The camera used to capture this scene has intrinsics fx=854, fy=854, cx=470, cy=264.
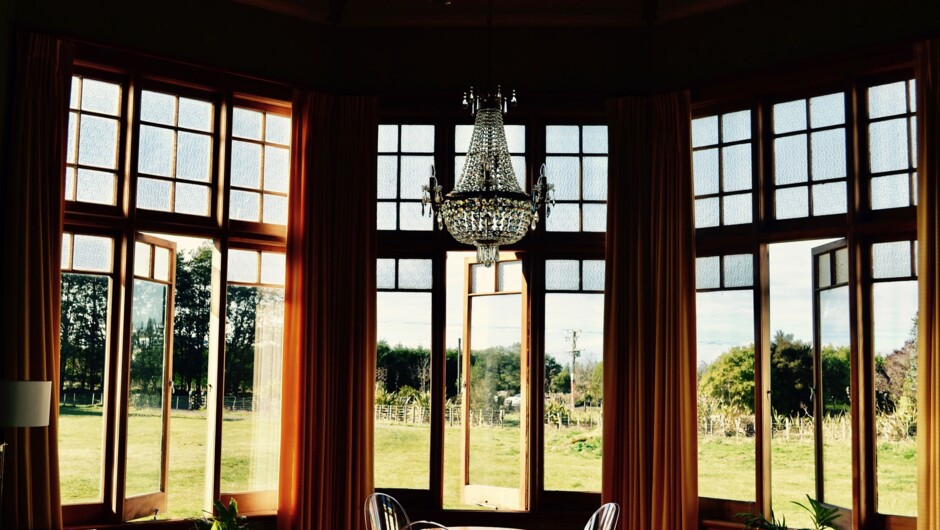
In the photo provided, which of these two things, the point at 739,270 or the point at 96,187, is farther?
the point at 739,270

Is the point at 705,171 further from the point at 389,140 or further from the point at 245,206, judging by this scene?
the point at 245,206

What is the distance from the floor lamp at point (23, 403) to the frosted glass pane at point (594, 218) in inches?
159

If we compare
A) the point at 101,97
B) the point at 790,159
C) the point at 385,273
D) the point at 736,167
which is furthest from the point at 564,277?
the point at 101,97

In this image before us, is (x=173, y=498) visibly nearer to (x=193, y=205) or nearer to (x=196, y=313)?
(x=196, y=313)

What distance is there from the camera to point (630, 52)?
6828mm

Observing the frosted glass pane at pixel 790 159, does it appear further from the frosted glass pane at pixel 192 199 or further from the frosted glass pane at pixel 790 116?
the frosted glass pane at pixel 192 199

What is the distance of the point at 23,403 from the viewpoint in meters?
4.33

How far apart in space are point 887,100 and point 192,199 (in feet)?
16.1

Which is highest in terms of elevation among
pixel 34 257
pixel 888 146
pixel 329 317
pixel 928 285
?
pixel 888 146

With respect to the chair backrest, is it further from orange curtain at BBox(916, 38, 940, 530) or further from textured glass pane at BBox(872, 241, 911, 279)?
textured glass pane at BBox(872, 241, 911, 279)

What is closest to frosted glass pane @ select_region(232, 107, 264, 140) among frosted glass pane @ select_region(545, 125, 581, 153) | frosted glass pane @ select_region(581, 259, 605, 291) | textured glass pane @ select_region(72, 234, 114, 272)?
textured glass pane @ select_region(72, 234, 114, 272)

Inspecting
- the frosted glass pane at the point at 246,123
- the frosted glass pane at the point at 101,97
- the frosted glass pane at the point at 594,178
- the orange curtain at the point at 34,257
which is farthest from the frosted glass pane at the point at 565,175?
the orange curtain at the point at 34,257

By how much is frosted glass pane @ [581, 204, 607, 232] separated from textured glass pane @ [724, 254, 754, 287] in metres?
1.00

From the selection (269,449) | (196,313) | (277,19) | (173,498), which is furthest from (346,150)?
(173,498)
